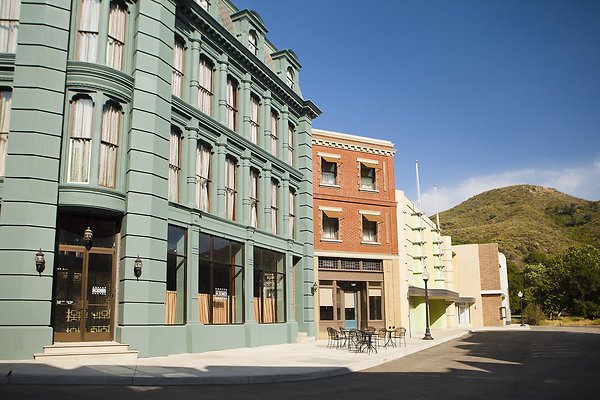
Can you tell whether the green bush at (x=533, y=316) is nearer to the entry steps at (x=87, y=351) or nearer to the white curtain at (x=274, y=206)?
the white curtain at (x=274, y=206)

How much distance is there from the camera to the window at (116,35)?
17.8 m

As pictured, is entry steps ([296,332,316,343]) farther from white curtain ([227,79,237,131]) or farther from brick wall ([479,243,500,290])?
brick wall ([479,243,500,290])

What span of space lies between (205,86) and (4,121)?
8.10 m

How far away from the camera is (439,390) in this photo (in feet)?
39.0

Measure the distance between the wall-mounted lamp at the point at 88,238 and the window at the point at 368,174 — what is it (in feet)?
70.7

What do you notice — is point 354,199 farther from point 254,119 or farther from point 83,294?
point 83,294

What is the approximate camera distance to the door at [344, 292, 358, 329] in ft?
111

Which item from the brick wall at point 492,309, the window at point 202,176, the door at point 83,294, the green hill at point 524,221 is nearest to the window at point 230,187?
the window at point 202,176

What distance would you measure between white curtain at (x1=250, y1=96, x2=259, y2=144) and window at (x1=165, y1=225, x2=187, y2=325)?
7368 mm

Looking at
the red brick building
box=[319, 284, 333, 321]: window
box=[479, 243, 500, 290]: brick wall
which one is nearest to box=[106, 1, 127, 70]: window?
the red brick building

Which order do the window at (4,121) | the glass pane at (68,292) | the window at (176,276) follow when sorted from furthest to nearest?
the window at (176,276) < the glass pane at (68,292) < the window at (4,121)

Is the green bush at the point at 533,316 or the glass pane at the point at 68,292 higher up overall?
the glass pane at the point at 68,292

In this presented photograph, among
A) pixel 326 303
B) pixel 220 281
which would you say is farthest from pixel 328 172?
pixel 220 281

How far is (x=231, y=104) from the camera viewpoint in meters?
24.3
